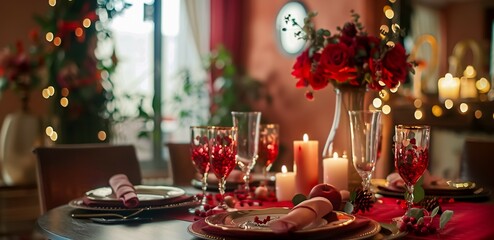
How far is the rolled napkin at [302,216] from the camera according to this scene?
1.24 meters

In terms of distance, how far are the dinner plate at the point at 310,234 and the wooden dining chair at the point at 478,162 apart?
1.44 meters

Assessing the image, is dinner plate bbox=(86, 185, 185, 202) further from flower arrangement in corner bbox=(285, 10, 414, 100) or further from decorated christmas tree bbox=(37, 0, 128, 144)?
decorated christmas tree bbox=(37, 0, 128, 144)

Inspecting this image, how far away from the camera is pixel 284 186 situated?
1.96m

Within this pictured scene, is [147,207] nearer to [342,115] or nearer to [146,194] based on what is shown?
[146,194]

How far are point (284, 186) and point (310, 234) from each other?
69 cm

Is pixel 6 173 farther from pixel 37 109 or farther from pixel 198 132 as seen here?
pixel 198 132

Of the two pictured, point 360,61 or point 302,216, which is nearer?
point 302,216

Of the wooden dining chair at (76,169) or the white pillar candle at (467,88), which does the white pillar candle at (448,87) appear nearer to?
the white pillar candle at (467,88)

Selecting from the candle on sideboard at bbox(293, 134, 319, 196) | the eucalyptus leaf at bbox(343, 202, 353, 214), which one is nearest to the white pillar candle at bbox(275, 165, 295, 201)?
the candle on sideboard at bbox(293, 134, 319, 196)

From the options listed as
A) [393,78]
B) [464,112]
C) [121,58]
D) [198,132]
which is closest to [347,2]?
[464,112]

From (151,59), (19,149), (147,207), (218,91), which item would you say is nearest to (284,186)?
(147,207)

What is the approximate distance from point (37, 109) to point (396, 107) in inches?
93.4

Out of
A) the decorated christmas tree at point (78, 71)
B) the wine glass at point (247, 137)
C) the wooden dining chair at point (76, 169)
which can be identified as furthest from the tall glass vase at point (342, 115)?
the decorated christmas tree at point (78, 71)

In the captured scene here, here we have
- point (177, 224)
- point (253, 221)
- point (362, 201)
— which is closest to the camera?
point (253, 221)
